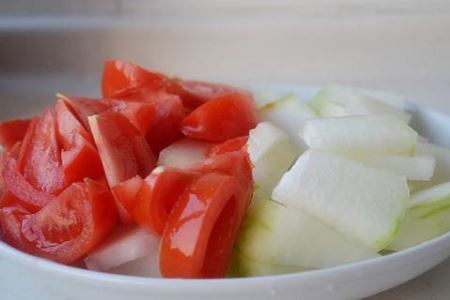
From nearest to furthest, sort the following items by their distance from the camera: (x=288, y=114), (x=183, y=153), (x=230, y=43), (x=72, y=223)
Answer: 1. (x=72, y=223)
2. (x=183, y=153)
3. (x=288, y=114)
4. (x=230, y=43)

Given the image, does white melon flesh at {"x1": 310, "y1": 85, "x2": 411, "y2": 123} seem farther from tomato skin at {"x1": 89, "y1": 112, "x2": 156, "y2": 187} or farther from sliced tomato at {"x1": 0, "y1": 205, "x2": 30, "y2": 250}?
sliced tomato at {"x1": 0, "y1": 205, "x2": 30, "y2": 250}

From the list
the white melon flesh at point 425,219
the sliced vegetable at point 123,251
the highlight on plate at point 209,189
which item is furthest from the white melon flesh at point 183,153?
the white melon flesh at point 425,219

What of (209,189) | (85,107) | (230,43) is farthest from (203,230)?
(230,43)

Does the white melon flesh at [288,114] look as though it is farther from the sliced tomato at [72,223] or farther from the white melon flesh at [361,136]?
the sliced tomato at [72,223]

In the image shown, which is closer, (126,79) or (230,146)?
(230,146)

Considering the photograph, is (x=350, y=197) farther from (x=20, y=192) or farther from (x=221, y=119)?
(x=20, y=192)

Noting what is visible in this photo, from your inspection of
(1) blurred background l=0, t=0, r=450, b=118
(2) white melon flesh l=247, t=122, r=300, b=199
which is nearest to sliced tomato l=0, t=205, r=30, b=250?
(2) white melon flesh l=247, t=122, r=300, b=199
